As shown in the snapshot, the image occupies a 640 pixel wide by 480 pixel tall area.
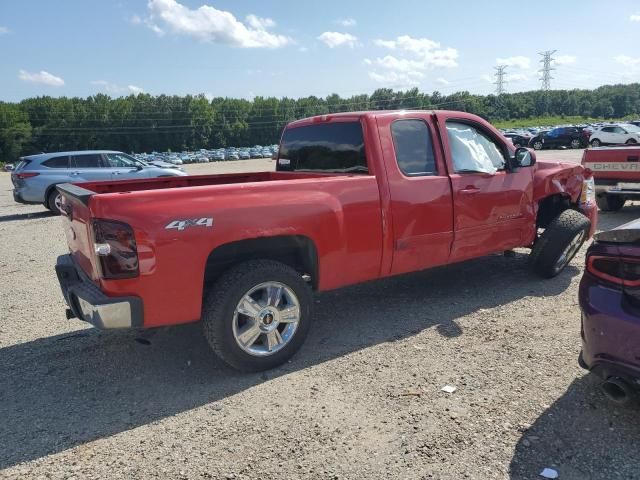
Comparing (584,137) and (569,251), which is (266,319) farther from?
(584,137)

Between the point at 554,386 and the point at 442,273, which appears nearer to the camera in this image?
the point at 554,386

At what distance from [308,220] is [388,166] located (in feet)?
3.19

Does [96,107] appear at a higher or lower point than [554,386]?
higher

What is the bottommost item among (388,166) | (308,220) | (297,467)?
(297,467)

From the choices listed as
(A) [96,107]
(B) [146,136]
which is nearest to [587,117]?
(B) [146,136]

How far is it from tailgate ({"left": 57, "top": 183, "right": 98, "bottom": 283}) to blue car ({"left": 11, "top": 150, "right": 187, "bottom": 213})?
913cm

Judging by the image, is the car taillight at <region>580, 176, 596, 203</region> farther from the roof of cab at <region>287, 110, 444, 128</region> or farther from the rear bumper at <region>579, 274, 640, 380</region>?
the rear bumper at <region>579, 274, 640, 380</region>

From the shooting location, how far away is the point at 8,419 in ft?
10.9

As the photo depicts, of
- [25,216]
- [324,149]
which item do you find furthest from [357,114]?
[25,216]

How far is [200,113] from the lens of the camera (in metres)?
129

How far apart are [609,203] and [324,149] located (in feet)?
25.2

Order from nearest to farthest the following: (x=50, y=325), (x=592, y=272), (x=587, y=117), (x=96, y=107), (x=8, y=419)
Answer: (x=592, y=272)
(x=8, y=419)
(x=50, y=325)
(x=96, y=107)
(x=587, y=117)

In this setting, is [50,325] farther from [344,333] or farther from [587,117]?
[587,117]

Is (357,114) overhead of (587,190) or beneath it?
overhead
